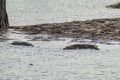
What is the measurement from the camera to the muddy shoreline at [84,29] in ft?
135

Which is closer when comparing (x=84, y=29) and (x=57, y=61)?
(x=57, y=61)

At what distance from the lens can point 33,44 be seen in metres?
38.5

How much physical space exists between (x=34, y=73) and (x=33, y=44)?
10.8 meters

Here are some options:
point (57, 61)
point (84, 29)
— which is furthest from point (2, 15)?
point (57, 61)

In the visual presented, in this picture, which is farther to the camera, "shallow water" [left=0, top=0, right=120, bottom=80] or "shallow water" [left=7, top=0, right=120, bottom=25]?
"shallow water" [left=7, top=0, right=120, bottom=25]

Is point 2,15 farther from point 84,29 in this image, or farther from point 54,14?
point 54,14

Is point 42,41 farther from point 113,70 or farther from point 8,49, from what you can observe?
point 113,70

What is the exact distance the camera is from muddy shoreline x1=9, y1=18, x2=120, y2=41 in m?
41.3

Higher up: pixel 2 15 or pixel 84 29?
pixel 2 15

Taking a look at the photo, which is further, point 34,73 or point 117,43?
point 117,43

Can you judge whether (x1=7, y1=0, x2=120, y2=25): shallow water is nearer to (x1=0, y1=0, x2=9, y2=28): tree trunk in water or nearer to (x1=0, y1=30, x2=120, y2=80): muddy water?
(x1=0, y1=0, x2=9, y2=28): tree trunk in water

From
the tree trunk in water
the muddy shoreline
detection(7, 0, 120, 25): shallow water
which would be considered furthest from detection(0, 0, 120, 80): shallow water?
detection(7, 0, 120, 25): shallow water

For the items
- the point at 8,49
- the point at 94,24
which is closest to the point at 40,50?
Result: the point at 8,49

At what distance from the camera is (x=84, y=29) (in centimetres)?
4394
